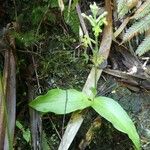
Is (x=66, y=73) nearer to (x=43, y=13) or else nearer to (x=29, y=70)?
(x=29, y=70)

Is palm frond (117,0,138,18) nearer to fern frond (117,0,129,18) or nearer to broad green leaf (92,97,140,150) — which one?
fern frond (117,0,129,18)

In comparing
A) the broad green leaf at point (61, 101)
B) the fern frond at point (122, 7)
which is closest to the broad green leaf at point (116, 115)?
the broad green leaf at point (61, 101)

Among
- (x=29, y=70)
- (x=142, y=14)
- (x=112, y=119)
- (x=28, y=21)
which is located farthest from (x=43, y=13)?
(x=112, y=119)

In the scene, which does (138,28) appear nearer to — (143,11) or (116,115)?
(143,11)

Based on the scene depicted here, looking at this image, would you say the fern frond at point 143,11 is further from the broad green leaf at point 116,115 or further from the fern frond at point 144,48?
the broad green leaf at point 116,115

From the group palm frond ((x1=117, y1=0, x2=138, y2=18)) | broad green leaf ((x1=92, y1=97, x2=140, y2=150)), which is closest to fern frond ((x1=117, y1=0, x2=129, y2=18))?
palm frond ((x1=117, y1=0, x2=138, y2=18))

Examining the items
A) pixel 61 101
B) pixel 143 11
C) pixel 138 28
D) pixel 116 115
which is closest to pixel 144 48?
pixel 138 28

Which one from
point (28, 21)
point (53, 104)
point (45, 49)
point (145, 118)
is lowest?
point (145, 118)
